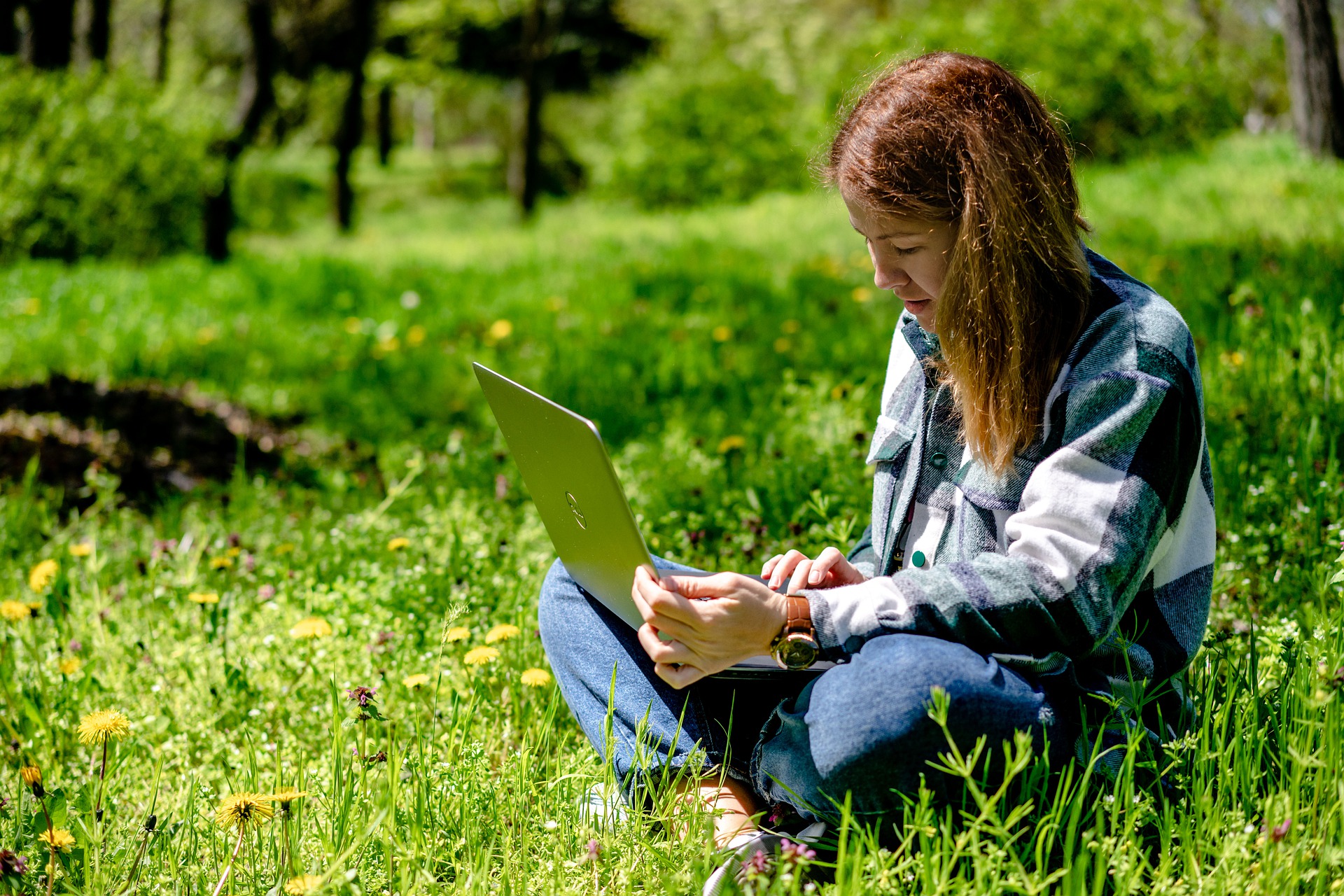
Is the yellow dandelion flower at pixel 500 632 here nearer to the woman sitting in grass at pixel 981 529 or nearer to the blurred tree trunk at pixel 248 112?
the woman sitting in grass at pixel 981 529

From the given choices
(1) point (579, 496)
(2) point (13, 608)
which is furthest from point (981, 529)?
(2) point (13, 608)

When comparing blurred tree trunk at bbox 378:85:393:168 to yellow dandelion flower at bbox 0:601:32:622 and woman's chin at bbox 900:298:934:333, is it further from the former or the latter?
woman's chin at bbox 900:298:934:333

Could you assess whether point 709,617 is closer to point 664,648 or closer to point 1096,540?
point 664,648

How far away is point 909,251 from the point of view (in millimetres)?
1738

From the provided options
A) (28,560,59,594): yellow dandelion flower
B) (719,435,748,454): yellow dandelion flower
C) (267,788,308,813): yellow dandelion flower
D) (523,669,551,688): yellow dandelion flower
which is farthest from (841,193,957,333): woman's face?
(28,560,59,594): yellow dandelion flower

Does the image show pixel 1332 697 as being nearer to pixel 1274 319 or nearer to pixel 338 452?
pixel 1274 319

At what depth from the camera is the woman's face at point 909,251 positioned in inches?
66.7

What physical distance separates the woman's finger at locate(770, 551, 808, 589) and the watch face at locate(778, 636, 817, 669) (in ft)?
0.90

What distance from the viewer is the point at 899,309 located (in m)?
4.99

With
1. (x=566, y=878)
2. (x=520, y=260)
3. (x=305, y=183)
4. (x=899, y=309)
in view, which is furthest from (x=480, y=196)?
(x=566, y=878)

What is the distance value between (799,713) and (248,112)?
407 inches

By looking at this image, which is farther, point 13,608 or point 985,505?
point 13,608

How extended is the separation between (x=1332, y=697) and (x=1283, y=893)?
288 mm

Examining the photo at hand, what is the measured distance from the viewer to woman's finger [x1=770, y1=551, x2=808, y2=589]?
1.89m
